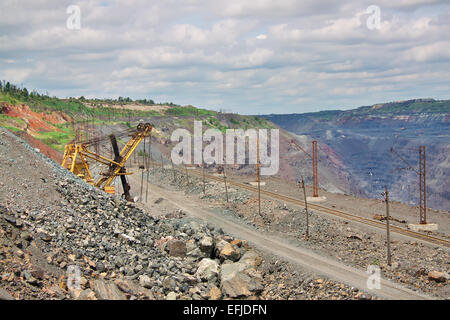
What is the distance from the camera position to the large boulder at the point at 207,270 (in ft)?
88.7

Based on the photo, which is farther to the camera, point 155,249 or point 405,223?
point 405,223

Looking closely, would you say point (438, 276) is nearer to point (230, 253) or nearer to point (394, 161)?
point (230, 253)

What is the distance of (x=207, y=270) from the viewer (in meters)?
27.5

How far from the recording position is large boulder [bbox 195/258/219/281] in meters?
27.0

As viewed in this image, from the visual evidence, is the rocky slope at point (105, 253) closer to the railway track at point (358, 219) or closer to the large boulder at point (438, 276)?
the large boulder at point (438, 276)

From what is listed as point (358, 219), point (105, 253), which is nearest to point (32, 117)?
point (358, 219)

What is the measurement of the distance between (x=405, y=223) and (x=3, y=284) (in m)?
35.3

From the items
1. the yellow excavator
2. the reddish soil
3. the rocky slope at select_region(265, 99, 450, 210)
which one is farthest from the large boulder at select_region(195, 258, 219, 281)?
the rocky slope at select_region(265, 99, 450, 210)

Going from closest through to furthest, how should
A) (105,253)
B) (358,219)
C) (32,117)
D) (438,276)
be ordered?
(105,253) → (438,276) → (358,219) → (32,117)

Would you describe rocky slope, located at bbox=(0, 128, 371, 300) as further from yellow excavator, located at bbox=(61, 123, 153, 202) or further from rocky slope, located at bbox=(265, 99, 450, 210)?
rocky slope, located at bbox=(265, 99, 450, 210)

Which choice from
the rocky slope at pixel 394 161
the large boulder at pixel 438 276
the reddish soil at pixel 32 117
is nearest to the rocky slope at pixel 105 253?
the large boulder at pixel 438 276
